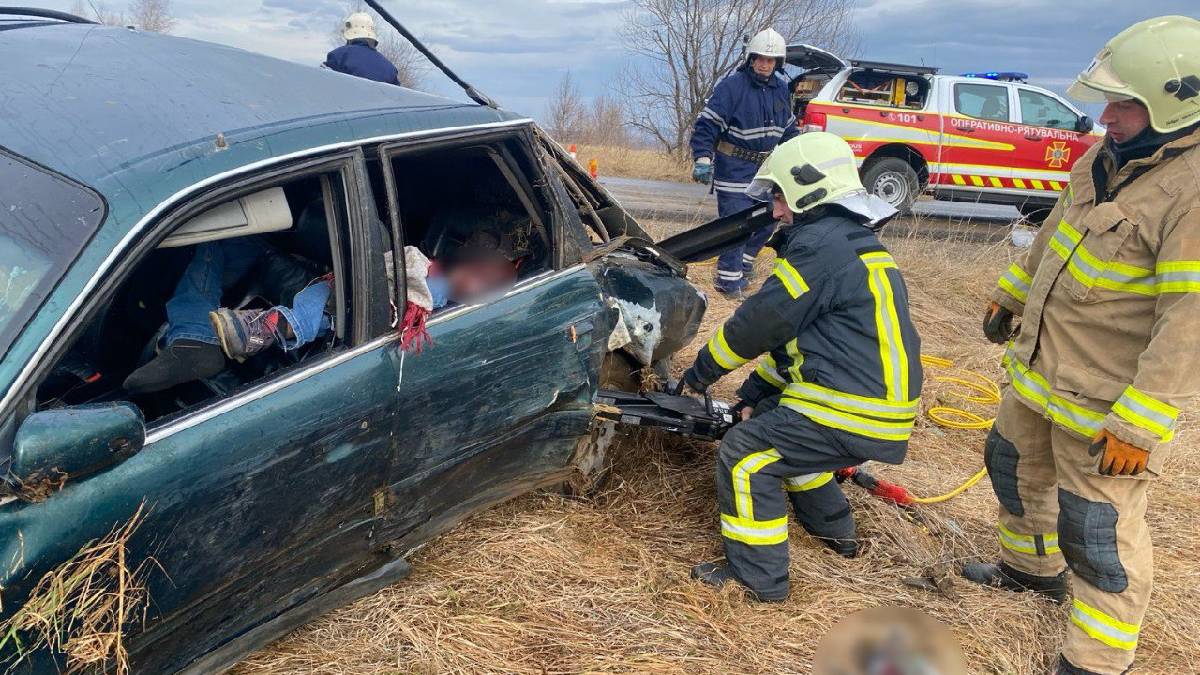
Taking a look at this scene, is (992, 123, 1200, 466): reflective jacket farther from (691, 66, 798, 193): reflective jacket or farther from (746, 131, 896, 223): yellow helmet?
(691, 66, 798, 193): reflective jacket

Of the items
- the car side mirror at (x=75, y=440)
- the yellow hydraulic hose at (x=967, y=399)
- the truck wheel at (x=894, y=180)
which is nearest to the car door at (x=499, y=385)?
the car side mirror at (x=75, y=440)

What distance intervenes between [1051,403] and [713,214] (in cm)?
882

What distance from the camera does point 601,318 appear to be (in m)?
2.89

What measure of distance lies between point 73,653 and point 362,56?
15.2 ft

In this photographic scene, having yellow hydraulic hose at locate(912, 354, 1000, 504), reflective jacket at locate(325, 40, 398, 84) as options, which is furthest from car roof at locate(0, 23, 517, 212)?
yellow hydraulic hose at locate(912, 354, 1000, 504)

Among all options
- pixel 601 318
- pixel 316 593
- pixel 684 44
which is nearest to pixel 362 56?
pixel 601 318

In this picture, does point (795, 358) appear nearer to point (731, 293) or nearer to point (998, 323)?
point (998, 323)

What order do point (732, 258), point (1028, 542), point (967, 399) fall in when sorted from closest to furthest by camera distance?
point (1028, 542) < point (967, 399) < point (732, 258)

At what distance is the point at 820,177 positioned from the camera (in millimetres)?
2789

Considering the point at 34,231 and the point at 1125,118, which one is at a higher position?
the point at 1125,118

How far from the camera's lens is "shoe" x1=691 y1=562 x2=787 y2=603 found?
2.89 metres

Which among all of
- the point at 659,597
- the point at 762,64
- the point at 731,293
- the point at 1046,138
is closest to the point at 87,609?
the point at 659,597

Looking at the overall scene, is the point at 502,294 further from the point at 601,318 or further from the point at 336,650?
the point at 336,650

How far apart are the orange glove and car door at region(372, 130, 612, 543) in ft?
5.16
